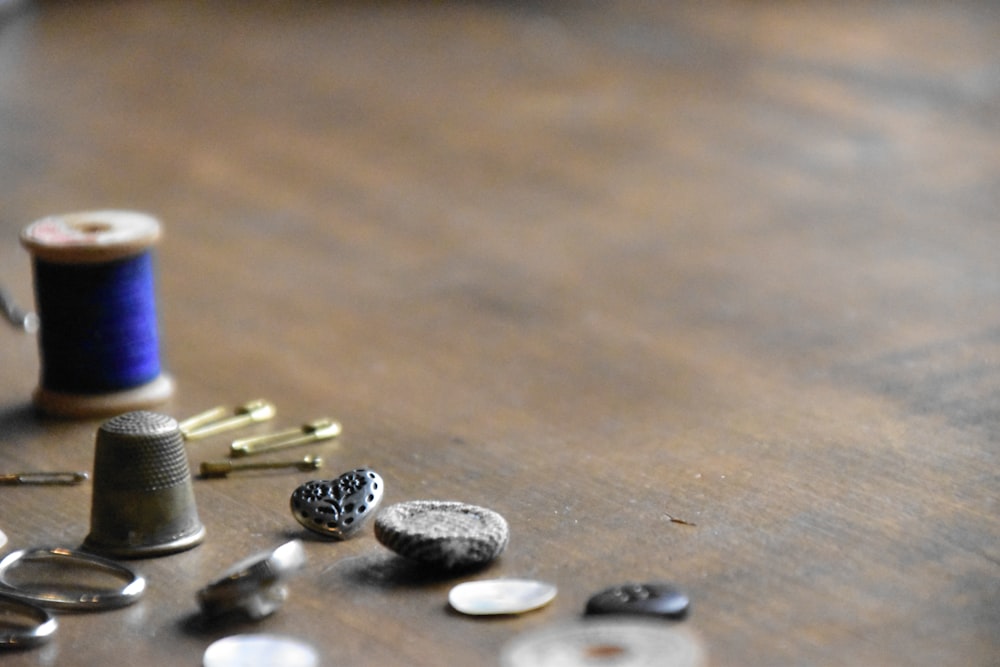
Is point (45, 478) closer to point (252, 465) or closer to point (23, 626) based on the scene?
point (252, 465)

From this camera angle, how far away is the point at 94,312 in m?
2.05

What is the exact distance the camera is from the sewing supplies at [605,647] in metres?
1.27

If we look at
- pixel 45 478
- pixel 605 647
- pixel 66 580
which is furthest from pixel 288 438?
pixel 605 647

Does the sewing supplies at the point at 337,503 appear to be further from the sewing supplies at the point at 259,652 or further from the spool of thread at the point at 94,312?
the spool of thread at the point at 94,312

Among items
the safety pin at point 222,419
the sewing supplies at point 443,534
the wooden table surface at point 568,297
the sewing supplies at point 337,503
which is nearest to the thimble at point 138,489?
the wooden table surface at point 568,297

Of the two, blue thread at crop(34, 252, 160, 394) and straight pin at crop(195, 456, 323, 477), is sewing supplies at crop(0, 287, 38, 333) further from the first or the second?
straight pin at crop(195, 456, 323, 477)

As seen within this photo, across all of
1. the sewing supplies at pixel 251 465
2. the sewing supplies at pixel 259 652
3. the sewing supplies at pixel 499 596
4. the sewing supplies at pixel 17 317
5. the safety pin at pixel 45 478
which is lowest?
the safety pin at pixel 45 478

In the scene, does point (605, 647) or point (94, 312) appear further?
→ point (94, 312)

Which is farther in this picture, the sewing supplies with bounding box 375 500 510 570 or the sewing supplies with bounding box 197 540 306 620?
the sewing supplies with bounding box 375 500 510 570

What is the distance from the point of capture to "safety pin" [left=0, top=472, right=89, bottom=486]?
73.2 inches

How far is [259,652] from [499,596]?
254 millimetres

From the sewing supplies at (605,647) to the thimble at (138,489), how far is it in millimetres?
509

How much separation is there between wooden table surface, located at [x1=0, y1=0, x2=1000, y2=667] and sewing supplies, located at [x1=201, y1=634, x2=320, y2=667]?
0.09 feet

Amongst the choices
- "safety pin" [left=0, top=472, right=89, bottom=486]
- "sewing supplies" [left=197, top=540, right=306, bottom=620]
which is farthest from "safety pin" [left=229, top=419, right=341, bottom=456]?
"sewing supplies" [left=197, top=540, right=306, bottom=620]
